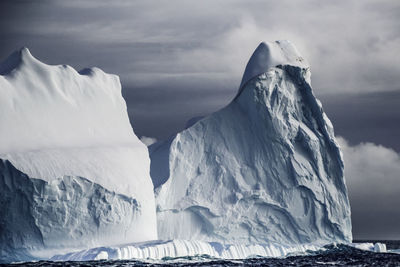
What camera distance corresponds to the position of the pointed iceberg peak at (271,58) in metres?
34.5

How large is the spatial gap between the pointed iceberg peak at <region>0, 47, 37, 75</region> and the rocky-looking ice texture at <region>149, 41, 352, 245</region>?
7007 millimetres

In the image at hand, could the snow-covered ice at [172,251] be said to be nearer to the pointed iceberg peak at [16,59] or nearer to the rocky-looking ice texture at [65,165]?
the rocky-looking ice texture at [65,165]

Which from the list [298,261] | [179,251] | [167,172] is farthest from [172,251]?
[167,172]

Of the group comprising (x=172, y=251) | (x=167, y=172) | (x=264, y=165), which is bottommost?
(x=172, y=251)

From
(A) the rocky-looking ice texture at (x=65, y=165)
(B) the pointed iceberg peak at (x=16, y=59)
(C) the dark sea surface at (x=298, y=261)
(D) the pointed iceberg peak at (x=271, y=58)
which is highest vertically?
(D) the pointed iceberg peak at (x=271, y=58)

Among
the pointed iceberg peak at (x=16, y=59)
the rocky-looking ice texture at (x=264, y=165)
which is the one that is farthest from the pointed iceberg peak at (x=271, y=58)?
the pointed iceberg peak at (x=16, y=59)

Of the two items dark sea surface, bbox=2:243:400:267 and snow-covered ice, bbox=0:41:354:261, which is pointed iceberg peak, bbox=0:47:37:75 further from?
dark sea surface, bbox=2:243:400:267

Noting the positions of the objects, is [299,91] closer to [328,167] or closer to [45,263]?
[328,167]

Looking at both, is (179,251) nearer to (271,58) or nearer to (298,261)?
(298,261)

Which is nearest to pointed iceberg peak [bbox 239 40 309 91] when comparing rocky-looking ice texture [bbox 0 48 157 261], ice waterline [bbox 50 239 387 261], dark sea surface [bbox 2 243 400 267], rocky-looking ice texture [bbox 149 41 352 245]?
rocky-looking ice texture [bbox 149 41 352 245]

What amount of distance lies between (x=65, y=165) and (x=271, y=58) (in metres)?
10.9

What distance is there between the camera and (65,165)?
2748cm

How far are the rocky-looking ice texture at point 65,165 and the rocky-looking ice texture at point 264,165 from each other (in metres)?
3.41

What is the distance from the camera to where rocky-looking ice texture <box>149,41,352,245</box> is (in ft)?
111
